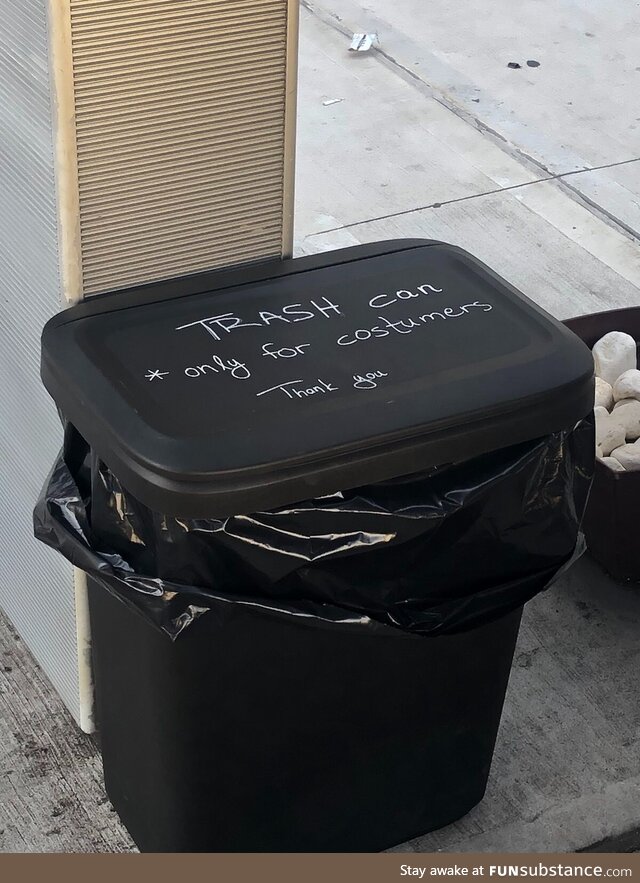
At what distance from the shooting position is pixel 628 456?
2.72m

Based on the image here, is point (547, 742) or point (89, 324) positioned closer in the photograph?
point (89, 324)

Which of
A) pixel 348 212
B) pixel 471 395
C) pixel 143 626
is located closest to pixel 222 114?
pixel 471 395

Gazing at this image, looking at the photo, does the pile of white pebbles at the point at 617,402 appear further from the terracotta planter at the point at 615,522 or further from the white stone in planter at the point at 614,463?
the terracotta planter at the point at 615,522

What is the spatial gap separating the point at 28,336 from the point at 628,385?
1.35 meters

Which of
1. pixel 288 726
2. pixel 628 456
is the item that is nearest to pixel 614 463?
pixel 628 456

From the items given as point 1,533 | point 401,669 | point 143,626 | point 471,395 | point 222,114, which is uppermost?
point 222,114

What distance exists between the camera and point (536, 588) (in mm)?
1920

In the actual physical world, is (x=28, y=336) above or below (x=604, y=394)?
above

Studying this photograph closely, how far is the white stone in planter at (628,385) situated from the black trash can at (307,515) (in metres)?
0.94

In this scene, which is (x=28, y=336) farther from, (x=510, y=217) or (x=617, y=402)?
(x=510, y=217)

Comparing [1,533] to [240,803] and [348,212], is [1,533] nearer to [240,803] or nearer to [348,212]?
[240,803]

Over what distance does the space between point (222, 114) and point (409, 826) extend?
1.17 m

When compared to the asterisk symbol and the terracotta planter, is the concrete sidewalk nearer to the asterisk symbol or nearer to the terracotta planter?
the terracotta planter

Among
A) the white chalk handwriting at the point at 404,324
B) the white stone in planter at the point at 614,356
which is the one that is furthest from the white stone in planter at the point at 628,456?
the white chalk handwriting at the point at 404,324
